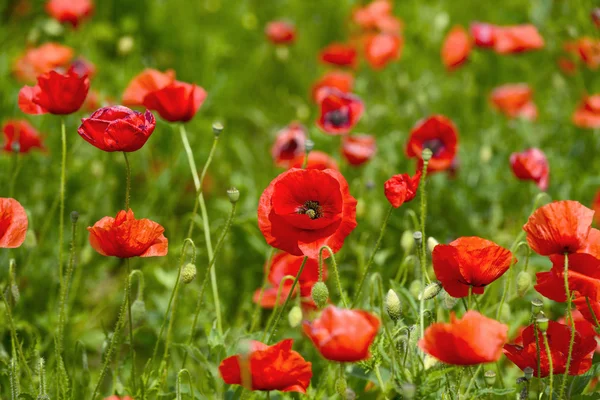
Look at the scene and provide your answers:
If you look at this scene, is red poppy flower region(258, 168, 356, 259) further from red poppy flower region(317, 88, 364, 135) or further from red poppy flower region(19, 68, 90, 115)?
red poppy flower region(317, 88, 364, 135)

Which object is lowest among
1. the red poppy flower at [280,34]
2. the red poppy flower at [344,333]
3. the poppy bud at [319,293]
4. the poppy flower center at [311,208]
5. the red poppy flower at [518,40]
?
the red poppy flower at [280,34]

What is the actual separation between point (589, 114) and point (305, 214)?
191 centimetres

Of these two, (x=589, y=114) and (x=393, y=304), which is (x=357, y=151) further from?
(x=393, y=304)

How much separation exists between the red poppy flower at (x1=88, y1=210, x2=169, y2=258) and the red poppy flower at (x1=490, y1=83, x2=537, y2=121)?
7.39 ft

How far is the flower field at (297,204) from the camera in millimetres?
1624

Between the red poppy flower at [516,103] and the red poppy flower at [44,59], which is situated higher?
the red poppy flower at [44,59]

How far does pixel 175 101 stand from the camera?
2012 millimetres

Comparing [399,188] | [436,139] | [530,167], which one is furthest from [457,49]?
[399,188]

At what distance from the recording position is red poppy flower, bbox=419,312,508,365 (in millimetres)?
1336

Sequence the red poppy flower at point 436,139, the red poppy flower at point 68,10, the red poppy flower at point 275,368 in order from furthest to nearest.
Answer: the red poppy flower at point 68,10
the red poppy flower at point 436,139
the red poppy flower at point 275,368

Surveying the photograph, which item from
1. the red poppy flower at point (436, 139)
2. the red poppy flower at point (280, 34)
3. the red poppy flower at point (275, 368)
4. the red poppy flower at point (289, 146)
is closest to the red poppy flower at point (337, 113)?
the red poppy flower at point (289, 146)

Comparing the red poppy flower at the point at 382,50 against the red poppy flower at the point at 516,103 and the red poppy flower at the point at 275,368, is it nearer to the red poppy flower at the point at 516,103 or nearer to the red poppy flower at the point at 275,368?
the red poppy flower at the point at 516,103

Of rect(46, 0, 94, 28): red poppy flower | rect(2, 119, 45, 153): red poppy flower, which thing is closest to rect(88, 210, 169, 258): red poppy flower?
rect(2, 119, 45, 153): red poppy flower

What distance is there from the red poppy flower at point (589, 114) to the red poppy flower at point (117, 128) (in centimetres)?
203
